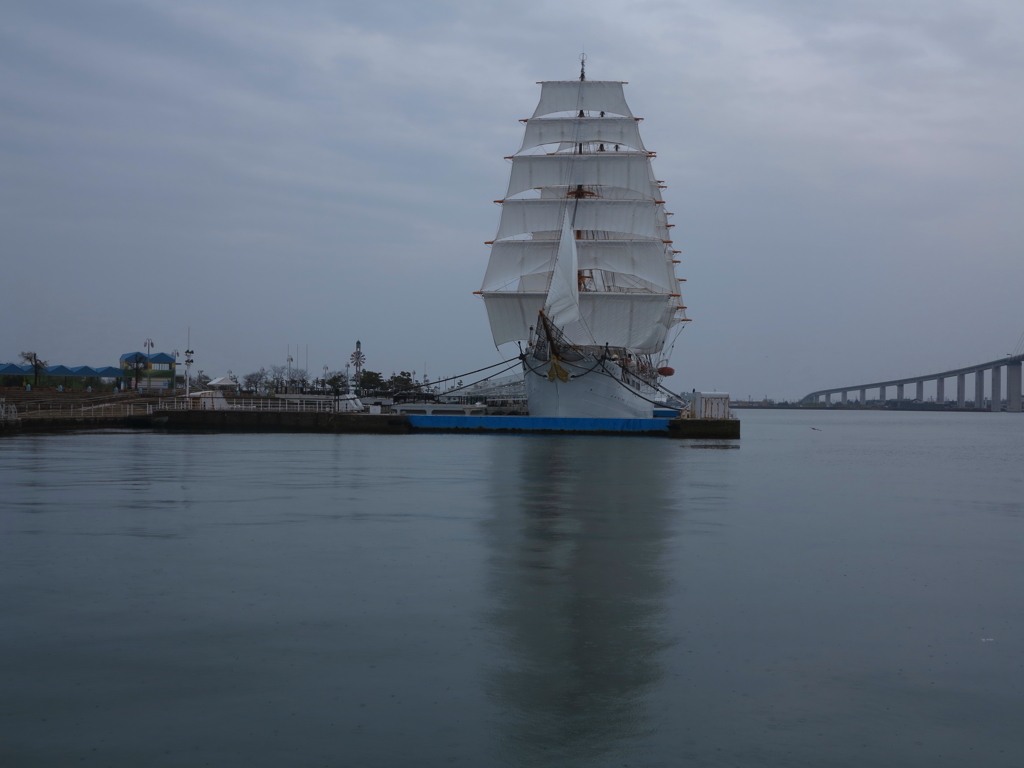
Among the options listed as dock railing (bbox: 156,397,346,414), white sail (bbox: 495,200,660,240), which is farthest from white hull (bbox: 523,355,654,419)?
white sail (bbox: 495,200,660,240)

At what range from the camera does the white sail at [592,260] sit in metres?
69.2

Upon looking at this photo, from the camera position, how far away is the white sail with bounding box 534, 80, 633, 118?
7431 centimetres

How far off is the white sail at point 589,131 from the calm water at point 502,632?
56.2m

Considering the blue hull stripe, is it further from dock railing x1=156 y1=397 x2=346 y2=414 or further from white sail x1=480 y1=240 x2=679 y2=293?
white sail x1=480 y1=240 x2=679 y2=293

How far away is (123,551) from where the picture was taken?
44.3 feet

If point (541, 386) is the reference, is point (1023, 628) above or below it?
below

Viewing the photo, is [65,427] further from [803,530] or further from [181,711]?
[181,711]

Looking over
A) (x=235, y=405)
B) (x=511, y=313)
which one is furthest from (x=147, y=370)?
(x=511, y=313)

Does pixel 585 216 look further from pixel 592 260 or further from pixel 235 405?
pixel 235 405

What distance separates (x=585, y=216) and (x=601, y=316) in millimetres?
8930

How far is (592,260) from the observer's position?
7006 centimetres

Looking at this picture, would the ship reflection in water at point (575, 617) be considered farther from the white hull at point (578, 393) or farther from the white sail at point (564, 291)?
the white hull at point (578, 393)

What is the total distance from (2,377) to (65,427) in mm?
46721

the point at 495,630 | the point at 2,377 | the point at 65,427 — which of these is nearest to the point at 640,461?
the point at 495,630
